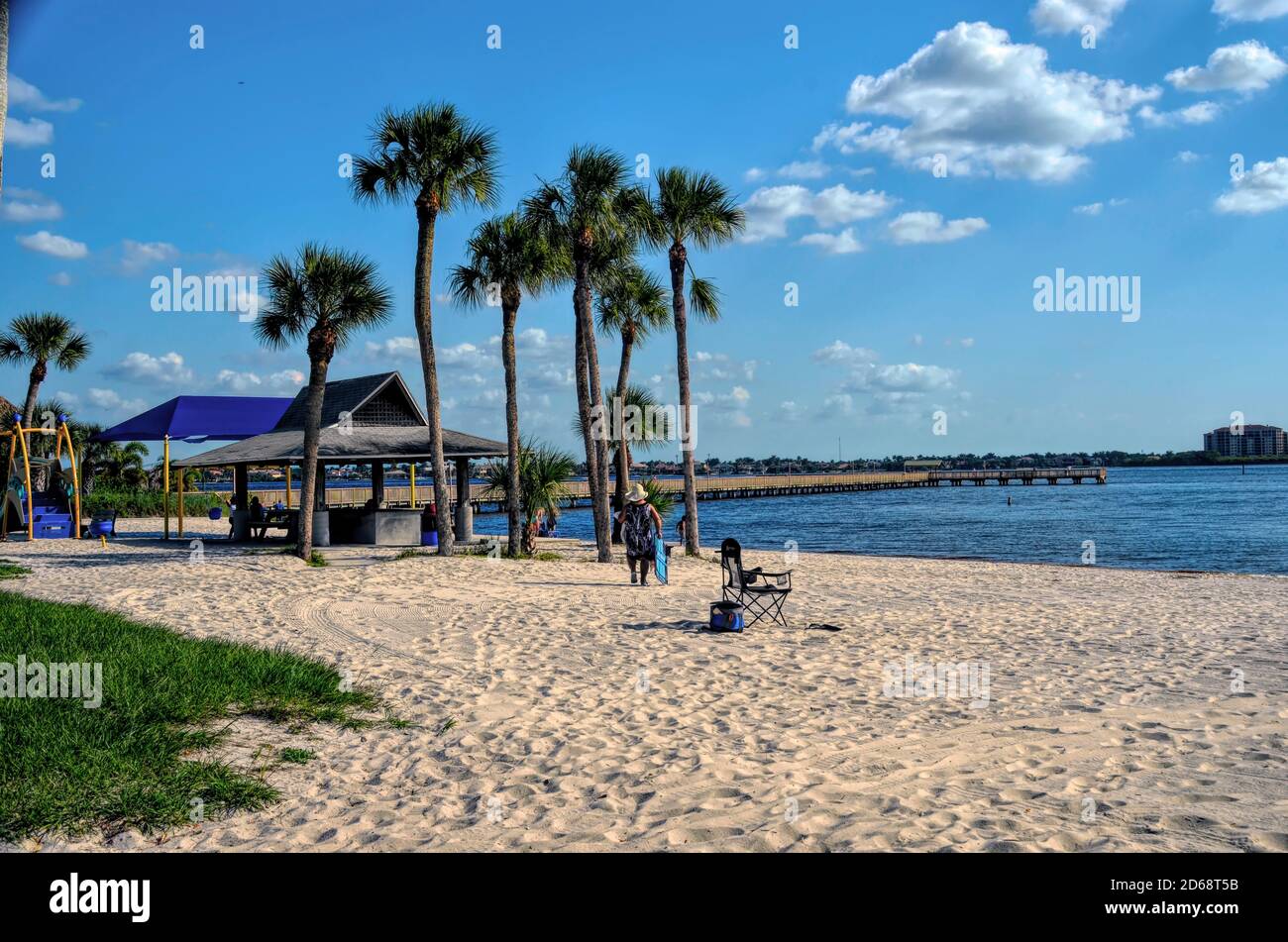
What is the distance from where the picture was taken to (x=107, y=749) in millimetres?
5543

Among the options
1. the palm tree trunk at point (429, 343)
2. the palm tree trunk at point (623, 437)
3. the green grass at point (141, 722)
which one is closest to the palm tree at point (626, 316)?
the palm tree trunk at point (623, 437)

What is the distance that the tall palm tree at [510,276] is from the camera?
21172 millimetres

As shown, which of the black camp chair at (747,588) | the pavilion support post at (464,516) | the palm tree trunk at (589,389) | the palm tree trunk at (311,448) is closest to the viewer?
the black camp chair at (747,588)

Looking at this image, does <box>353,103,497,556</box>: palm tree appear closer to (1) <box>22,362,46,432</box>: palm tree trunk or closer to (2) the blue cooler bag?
(2) the blue cooler bag

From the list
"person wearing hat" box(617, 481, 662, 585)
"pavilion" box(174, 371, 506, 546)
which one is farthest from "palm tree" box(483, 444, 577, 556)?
"person wearing hat" box(617, 481, 662, 585)

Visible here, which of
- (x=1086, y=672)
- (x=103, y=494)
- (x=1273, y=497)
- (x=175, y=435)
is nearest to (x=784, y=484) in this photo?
(x=1273, y=497)

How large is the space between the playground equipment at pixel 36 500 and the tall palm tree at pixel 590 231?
13802 millimetres

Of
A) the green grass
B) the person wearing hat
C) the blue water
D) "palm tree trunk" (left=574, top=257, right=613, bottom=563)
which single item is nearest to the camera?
the green grass

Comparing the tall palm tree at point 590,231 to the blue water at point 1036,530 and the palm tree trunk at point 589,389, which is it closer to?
the palm tree trunk at point 589,389

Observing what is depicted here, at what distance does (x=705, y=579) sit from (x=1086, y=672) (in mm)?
8641

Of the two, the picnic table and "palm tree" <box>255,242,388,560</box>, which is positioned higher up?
"palm tree" <box>255,242,388,560</box>

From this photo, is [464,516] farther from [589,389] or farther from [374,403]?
[589,389]

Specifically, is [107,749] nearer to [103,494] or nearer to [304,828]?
[304,828]

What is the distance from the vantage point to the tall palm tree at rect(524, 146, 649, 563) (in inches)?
778
